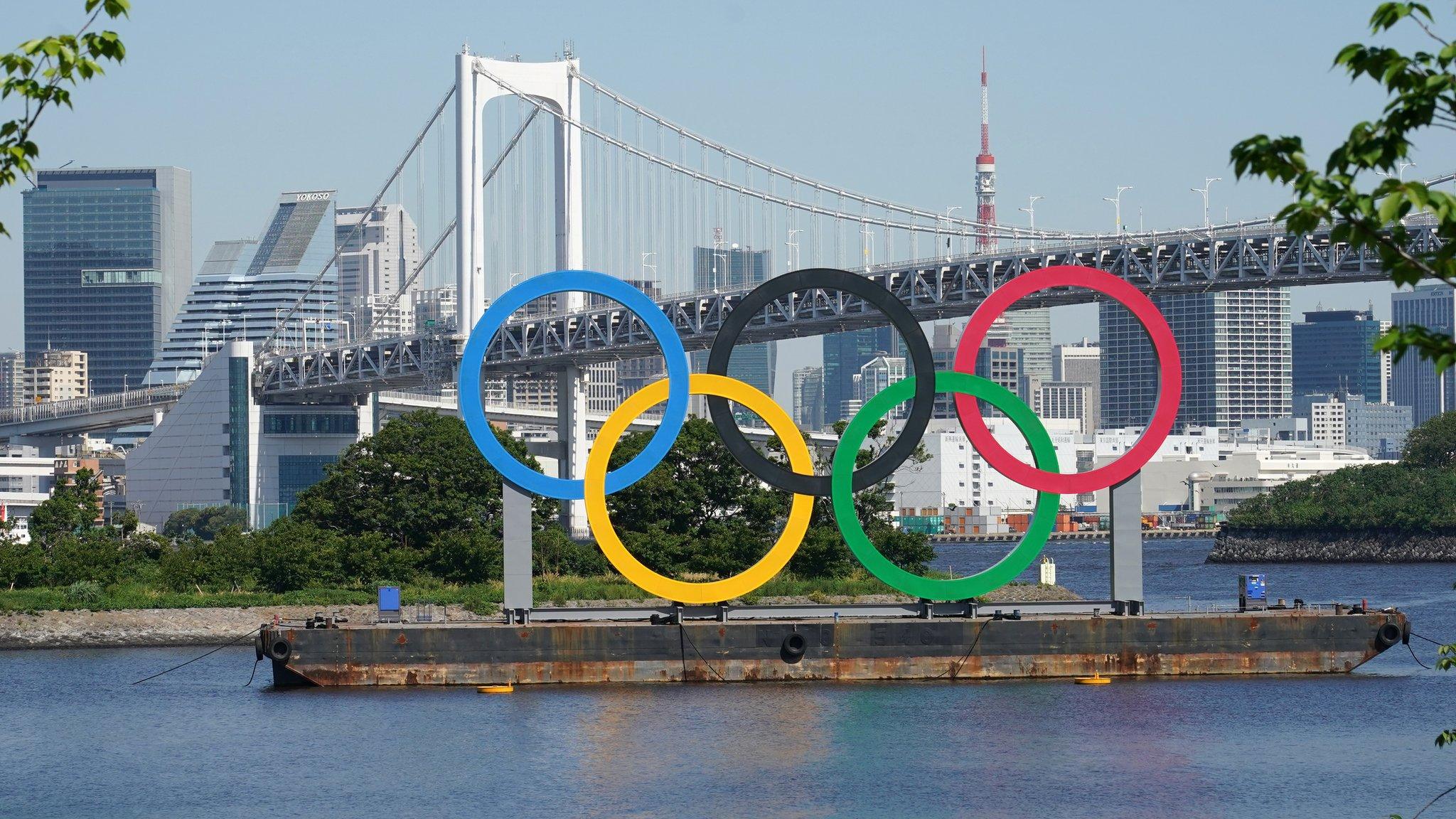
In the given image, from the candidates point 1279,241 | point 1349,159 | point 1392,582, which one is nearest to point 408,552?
point 1279,241

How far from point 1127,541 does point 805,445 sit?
5662mm

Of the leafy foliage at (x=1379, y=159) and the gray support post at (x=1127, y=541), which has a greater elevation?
the leafy foliage at (x=1379, y=159)

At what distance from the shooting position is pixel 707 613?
36000mm

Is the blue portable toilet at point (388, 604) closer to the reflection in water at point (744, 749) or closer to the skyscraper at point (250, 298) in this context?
the reflection in water at point (744, 749)

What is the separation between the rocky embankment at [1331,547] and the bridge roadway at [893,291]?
2943 centimetres

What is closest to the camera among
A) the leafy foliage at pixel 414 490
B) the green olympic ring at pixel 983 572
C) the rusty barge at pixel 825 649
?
the green olympic ring at pixel 983 572

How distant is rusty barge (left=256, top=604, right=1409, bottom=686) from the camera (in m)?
35.0

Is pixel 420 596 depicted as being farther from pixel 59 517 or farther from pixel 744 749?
pixel 744 749

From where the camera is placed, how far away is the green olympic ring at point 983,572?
3384 centimetres

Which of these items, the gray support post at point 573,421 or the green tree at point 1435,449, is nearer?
the gray support post at point 573,421

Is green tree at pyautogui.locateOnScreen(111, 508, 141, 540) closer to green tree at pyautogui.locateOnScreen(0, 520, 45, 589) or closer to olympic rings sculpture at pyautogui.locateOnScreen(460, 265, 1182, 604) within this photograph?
green tree at pyautogui.locateOnScreen(0, 520, 45, 589)

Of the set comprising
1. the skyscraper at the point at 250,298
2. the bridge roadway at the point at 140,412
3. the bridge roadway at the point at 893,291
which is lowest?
the bridge roadway at the point at 140,412

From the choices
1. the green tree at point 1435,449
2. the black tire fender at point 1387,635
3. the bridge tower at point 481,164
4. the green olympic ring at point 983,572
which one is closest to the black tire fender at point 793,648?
the green olympic ring at point 983,572

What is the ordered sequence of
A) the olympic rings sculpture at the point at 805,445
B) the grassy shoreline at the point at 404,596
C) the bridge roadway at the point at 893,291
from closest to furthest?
the olympic rings sculpture at the point at 805,445 → the grassy shoreline at the point at 404,596 → the bridge roadway at the point at 893,291
